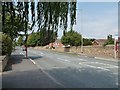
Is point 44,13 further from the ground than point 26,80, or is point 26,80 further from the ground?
point 44,13

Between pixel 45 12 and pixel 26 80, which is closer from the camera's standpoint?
pixel 45 12

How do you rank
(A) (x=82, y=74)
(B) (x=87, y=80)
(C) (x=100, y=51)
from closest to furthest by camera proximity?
(B) (x=87, y=80) → (A) (x=82, y=74) → (C) (x=100, y=51)

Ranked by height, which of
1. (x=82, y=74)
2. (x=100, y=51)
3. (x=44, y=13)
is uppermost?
(x=44, y=13)

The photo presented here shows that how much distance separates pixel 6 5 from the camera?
32.5ft

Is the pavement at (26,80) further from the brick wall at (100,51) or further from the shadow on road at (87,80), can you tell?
the brick wall at (100,51)

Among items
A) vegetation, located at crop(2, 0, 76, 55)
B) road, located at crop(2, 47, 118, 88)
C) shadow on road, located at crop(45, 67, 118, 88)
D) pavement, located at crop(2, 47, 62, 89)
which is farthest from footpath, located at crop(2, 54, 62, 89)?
vegetation, located at crop(2, 0, 76, 55)

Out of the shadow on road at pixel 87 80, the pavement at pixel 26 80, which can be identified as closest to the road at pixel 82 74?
the shadow on road at pixel 87 80

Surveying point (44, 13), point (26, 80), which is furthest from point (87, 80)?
point (44, 13)

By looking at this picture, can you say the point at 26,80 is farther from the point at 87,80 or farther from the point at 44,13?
the point at 44,13

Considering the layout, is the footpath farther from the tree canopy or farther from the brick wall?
the brick wall

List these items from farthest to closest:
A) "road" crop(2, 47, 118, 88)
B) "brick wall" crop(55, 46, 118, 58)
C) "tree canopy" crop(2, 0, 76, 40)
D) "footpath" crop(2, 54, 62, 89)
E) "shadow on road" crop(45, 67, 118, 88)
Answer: "brick wall" crop(55, 46, 118, 58) < "road" crop(2, 47, 118, 88) < "shadow on road" crop(45, 67, 118, 88) < "footpath" crop(2, 54, 62, 89) < "tree canopy" crop(2, 0, 76, 40)

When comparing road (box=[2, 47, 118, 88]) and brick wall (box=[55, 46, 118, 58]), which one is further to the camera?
brick wall (box=[55, 46, 118, 58])

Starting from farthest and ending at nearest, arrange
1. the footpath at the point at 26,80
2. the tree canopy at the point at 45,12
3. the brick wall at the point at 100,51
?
the brick wall at the point at 100,51, the footpath at the point at 26,80, the tree canopy at the point at 45,12

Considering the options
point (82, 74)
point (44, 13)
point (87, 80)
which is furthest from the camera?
point (82, 74)
